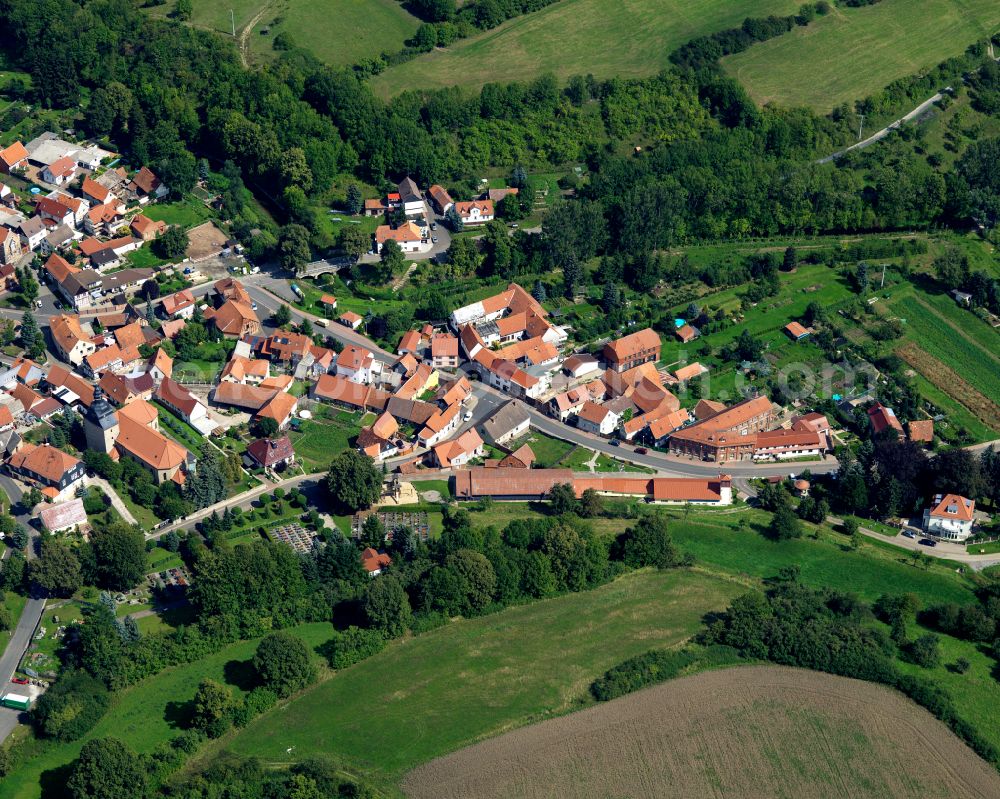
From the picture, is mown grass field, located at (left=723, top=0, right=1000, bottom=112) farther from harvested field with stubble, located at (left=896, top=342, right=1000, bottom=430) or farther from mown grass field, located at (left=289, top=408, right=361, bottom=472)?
mown grass field, located at (left=289, top=408, right=361, bottom=472)

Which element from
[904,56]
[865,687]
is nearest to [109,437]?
[865,687]

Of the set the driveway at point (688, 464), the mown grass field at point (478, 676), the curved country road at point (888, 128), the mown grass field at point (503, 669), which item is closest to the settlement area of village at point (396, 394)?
the driveway at point (688, 464)

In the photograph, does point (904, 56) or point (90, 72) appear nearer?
point (90, 72)

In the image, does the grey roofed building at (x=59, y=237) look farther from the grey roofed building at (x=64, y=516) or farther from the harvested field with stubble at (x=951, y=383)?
the harvested field with stubble at (x=951, y=383)

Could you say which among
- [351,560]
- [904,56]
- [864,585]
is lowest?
[864,585]

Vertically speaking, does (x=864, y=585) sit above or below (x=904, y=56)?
below

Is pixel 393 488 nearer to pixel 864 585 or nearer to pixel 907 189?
pixel 864 585

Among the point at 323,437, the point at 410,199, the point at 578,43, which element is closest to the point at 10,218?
the point at 410,199
